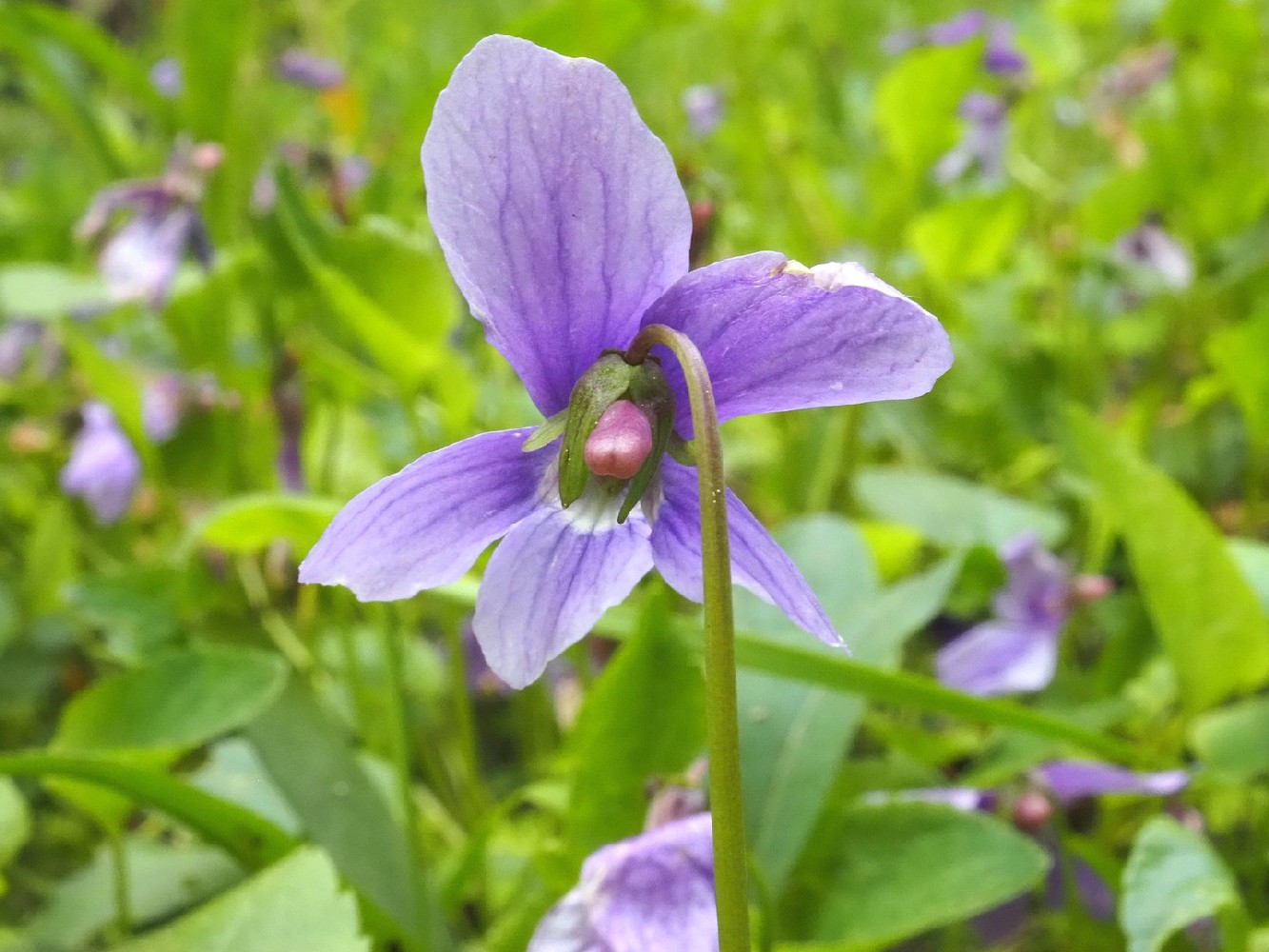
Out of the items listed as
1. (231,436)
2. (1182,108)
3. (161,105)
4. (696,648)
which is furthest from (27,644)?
(1182,108)

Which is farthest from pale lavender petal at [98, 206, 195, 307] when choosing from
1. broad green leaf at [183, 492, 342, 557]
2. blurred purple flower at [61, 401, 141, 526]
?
broad green leaf at [183, 492, 342, 557]

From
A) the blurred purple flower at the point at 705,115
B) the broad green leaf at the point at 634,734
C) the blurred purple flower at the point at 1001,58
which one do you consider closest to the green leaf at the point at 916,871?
the broad green leaf at the point at 634,734

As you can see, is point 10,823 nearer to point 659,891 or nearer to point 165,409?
point 659,891

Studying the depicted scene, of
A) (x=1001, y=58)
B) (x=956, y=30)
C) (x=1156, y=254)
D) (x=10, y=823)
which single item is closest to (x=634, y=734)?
(x=10, y=823)

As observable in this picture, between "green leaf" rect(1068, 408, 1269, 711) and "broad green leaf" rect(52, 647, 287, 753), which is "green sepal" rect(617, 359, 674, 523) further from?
"green leaf" rect(1068, 408, 1269, 711)

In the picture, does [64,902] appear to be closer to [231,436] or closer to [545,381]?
[231,436]

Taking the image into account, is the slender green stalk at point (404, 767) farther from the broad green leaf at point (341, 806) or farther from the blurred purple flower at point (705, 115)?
the blurred purple flower at point (705, 115)
